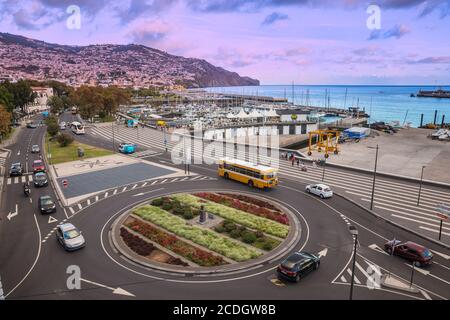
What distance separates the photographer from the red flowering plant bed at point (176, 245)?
858 inches

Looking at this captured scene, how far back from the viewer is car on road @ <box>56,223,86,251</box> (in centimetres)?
2303

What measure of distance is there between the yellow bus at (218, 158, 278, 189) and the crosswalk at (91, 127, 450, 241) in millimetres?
6659

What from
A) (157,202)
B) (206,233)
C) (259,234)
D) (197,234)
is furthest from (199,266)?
(157,202)

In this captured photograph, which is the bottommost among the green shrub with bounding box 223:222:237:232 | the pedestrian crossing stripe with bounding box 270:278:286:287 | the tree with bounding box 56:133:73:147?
the pedestrian crossing stripe with bounding box 270:278:286:287

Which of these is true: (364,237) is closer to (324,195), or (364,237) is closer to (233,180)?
(324,195)

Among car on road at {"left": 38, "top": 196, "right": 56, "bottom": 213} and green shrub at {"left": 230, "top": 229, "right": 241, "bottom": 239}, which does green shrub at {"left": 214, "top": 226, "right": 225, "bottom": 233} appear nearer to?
green shrub at {"left": 230, "top": 229, "right": 241, "bottom": 239}

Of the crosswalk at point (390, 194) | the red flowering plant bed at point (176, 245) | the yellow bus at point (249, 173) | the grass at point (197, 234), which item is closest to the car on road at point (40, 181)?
the grass at point (197, 234)

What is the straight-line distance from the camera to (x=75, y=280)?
1958 centimetres

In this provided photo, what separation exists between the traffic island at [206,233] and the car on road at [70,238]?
2.51 metres

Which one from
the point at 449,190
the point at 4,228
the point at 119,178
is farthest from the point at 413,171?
the point at 4,228

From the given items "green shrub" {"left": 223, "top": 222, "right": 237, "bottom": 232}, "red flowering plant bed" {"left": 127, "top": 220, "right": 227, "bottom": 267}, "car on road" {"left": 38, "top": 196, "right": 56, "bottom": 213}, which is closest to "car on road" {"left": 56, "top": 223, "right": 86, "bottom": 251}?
"red flowering plant bed" {"left": 127, "top": 220, "right": 227, "bottom": 267}

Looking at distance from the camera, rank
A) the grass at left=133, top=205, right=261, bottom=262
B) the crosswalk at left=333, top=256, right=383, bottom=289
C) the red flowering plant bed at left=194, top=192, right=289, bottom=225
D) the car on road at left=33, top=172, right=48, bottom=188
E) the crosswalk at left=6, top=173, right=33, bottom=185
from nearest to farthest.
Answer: the crosswalk at left=333, top=256, right=383, bottom=289 → the grass at left=133, top=205, right=261, bottom=262 → the red flowering plant bed at left=194, top=192, right=289, bottom=225 → the car on road at left=33, top=172, right=48, bottom=188 → the crosswalk at left=6, top=173, right=33, bottom=185

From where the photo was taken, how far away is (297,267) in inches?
759

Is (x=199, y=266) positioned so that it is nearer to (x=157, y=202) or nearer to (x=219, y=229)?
(x=219, y=229)
